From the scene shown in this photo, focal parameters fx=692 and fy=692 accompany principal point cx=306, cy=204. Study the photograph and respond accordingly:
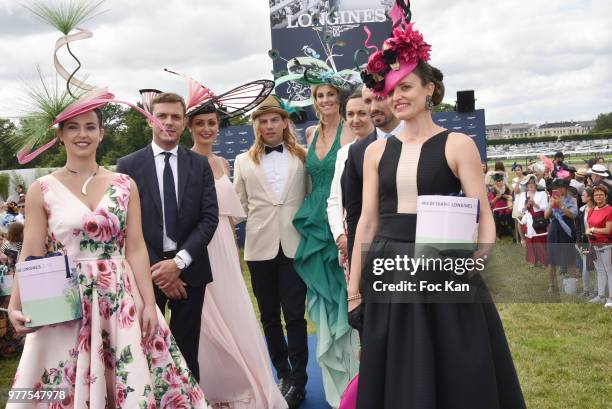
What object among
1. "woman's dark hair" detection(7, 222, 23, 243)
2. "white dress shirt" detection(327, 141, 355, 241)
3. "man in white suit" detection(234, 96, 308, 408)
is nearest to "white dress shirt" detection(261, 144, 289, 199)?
"man in white suit" detection(234, 96, 308, 408)

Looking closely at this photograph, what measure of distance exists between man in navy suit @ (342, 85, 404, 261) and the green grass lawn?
84 cm

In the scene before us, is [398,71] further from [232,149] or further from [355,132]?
[232,149]

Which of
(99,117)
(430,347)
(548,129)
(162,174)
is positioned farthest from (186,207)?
(548,129)

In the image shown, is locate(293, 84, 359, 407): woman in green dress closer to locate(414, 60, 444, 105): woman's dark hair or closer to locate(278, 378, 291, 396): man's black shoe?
locate(278, 378, 291, 396): man's black shoe

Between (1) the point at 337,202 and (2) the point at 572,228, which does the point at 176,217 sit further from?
(2) the point at 572,228

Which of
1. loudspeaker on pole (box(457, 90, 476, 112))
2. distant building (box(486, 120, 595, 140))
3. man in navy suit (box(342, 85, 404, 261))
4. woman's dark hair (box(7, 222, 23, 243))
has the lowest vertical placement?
woman's dark hair (box(7, 222, 23, 243))

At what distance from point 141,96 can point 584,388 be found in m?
4.04

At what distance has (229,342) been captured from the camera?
4840 mm

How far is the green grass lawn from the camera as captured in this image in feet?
17.0

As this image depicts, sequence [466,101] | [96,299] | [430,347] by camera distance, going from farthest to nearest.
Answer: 1. [466,101]
2. [96,299]
3. [430,347]

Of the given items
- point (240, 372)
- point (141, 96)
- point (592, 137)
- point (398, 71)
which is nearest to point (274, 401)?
point (240, 372)

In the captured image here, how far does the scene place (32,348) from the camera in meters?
3.24

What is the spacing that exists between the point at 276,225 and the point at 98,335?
6.66ft

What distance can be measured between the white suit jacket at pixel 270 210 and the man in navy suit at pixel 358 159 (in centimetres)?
93
